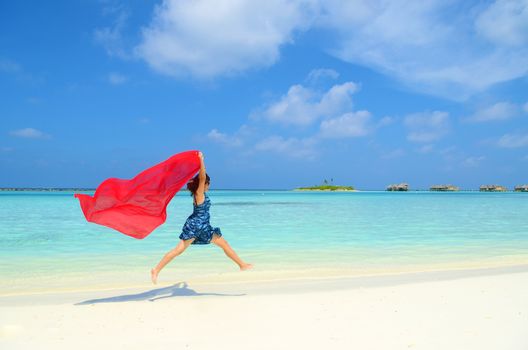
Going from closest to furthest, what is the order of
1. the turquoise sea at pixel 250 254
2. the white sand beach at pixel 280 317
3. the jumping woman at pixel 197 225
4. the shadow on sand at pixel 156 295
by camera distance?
1. the white sand beach at pixel 280 317
2. the jumping woman at pixel 197 225
3. the shadow on sand at pixel 156 295
4. the turquoise sea at pixel 250 254

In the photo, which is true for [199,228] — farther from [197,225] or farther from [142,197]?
[142,197]

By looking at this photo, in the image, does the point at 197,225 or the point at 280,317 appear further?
Result: the point at 197,225

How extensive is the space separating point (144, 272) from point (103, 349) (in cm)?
506

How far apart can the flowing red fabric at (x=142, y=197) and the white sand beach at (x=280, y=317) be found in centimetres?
111

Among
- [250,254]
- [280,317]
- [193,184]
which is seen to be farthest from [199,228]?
[250,254]

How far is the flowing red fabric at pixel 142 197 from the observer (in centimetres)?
609

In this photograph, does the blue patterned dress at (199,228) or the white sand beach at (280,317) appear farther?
the blue patterned dress at (199,228)

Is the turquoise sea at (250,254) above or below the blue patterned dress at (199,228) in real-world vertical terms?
below

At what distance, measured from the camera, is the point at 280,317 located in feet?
16.7

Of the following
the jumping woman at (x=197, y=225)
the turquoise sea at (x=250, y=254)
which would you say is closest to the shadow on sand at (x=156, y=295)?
the jumping woman at (x=197, y=225)

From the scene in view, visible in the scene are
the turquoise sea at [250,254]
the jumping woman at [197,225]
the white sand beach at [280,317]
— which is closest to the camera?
the white sand beach at [280,317]

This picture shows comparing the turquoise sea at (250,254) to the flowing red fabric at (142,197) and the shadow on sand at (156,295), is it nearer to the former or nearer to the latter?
the shadow on sand at (156,295)

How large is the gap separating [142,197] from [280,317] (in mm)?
2572

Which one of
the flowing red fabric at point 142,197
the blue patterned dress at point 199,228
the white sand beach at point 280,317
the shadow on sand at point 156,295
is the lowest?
the shadow on sand at point 156,295
